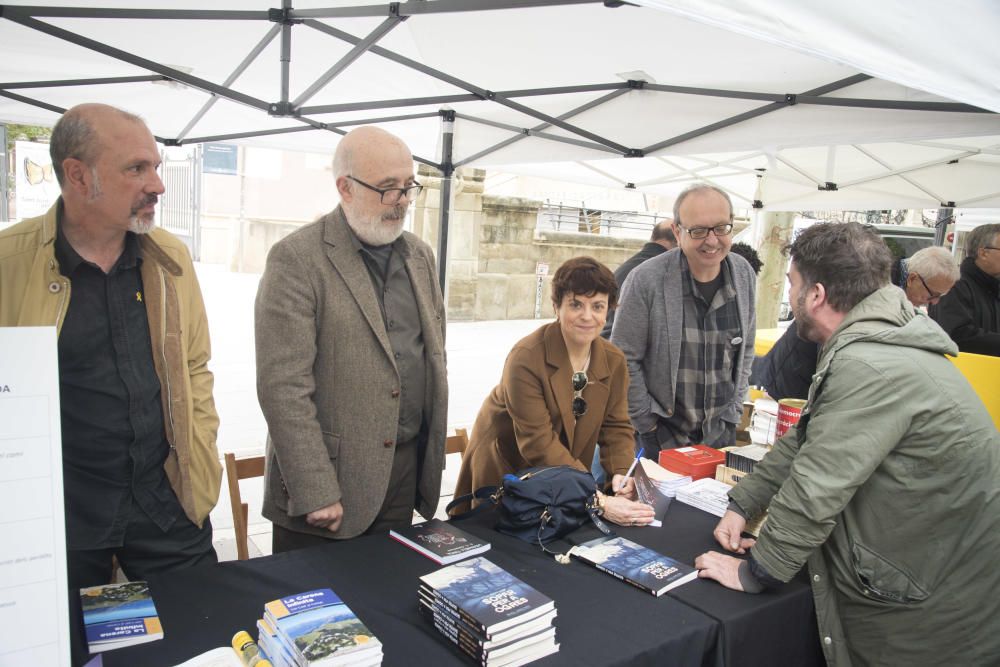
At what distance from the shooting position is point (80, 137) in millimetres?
1762

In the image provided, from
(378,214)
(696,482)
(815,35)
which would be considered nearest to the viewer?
(815,35)

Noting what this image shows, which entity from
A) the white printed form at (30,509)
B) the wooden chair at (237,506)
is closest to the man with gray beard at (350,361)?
the wooden chair at (237,506)

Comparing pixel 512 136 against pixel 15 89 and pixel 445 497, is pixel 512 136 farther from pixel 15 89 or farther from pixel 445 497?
pixel 15 89

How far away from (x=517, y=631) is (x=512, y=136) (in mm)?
3827

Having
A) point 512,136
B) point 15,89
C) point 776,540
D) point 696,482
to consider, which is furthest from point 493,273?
point 776,540

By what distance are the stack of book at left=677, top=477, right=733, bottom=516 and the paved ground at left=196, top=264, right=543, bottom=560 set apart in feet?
8.02

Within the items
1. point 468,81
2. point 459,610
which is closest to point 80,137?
point 459,610

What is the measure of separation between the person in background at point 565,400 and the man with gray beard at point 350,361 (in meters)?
0.34

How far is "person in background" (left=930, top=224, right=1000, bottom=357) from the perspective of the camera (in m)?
4.30

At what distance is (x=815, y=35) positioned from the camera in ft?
5.03

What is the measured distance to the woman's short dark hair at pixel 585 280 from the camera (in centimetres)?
248

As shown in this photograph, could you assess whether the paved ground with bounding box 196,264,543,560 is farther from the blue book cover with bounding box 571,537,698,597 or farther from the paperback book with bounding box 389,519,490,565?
the blue book cover with bounding box 571,537,698,597

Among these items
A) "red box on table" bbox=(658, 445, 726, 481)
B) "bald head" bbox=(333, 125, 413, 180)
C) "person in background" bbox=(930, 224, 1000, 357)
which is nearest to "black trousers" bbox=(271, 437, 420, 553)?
"bald head" bbox=(333, 125, 413, 180)

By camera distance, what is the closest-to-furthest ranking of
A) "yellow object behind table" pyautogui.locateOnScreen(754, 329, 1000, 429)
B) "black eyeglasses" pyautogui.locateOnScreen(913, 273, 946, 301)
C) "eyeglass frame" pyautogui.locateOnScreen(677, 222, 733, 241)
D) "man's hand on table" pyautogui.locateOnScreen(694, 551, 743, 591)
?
"man's hand on table" pyautogui.locateOnScreen(694, 551, 743, 591) < "eyeglass frame" pyautogui.locateOnScreen(677, 222, 733, 241) < "yellow object behind table" pyautogui.locateOnScreen(754, 329, 1000, 429) < "black eyeglasses" pyautogui.locateOnScreen(913, 273, 946, 301)
